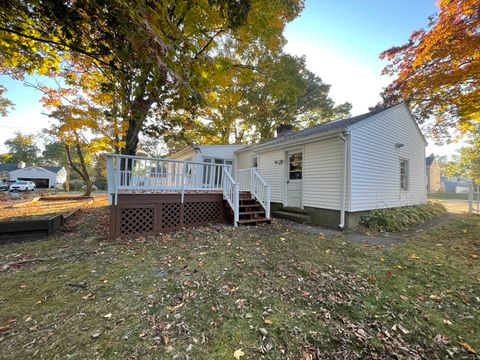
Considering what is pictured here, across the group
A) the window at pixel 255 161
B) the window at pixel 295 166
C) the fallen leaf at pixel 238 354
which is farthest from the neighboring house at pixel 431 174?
the fallen leaf at pixel 238 354

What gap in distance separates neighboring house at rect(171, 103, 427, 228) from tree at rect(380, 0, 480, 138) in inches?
49.5

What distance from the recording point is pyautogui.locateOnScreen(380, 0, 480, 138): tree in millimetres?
6523

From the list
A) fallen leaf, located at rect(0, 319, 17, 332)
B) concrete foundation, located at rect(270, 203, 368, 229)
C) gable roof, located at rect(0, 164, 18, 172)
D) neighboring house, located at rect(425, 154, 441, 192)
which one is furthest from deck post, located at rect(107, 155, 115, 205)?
gable roof, located at rect(0, 164, 18, 172)

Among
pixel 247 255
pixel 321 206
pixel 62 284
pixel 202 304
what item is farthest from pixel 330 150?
pixel 62 284

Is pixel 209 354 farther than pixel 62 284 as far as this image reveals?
No

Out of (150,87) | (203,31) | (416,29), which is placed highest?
(416,29)

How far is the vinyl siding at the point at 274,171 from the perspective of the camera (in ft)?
29.2

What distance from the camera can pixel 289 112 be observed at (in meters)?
18.1

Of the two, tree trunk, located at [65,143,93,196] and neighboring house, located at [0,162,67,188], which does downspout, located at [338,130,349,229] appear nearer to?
tree trunk, located at [65,143,93,196]

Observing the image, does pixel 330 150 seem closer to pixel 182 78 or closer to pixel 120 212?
pixel 182 78

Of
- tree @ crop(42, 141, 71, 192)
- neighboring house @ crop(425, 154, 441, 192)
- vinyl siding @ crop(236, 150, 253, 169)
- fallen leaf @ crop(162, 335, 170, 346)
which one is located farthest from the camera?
tree @ crop(42, 141, 71, 192)

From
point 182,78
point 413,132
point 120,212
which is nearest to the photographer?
point 182,78

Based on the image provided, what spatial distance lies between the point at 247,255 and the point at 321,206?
4262 millimetres

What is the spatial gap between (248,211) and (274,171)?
9.38 ft
